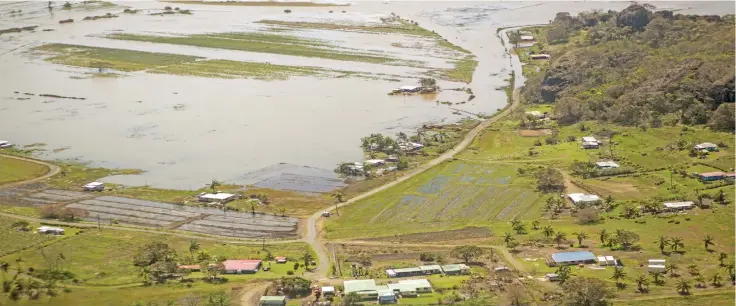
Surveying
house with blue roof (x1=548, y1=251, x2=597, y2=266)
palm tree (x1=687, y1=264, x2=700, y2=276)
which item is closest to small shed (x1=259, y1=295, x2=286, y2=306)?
house with blue roof (x1=548, y1=251, x2=597, y2=266)

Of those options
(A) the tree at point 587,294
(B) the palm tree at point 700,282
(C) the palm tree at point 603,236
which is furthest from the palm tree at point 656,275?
(C) the palm tree at point 603,236

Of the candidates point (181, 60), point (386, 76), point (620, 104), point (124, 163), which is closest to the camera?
point (124, 163)

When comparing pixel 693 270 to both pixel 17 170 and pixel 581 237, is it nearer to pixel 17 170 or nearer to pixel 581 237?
pixel 581 237

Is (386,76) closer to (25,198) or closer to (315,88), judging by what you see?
(315,88)

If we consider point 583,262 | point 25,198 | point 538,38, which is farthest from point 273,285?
point 538,38

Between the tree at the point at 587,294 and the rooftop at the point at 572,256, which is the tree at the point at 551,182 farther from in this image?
the tree at the point at 587,294
